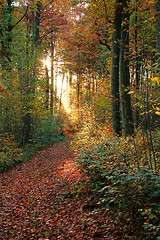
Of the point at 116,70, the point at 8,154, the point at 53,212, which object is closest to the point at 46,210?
the point at 53,212

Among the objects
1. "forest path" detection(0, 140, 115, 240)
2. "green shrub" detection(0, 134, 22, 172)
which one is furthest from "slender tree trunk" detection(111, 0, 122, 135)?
"green shrub" detection(0, 134, 22, 172)

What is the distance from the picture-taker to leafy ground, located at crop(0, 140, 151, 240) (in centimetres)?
387

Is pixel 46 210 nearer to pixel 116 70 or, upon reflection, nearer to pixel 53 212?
pixel 53 212

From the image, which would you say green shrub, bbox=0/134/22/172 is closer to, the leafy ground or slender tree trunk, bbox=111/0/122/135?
Result: the leafy ground

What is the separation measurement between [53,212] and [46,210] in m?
0.31

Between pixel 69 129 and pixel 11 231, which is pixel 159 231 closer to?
pixel 11 231

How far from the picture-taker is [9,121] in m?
11.6

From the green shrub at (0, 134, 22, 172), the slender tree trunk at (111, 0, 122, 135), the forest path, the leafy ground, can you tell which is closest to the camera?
the leafy ground

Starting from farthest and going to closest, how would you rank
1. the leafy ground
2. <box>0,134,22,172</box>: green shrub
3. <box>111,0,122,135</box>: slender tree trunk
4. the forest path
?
<box>0,134,22,172</box>: green shrub → <box>111,0,122,135</box>: slender tree trunk → the forest path → the leafy ground

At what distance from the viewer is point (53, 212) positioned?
17.1 ft

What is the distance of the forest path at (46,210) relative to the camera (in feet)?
13.5

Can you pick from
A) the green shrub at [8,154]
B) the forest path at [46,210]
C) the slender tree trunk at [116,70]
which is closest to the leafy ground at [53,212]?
the forest path at [46,210]

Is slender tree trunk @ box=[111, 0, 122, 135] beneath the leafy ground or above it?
above

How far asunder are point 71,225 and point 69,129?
19920 millimetres
